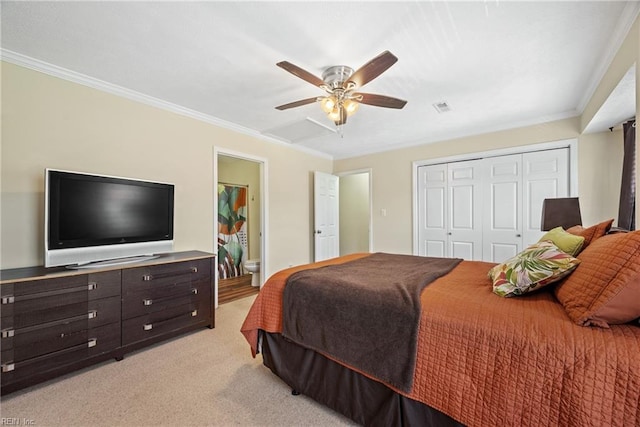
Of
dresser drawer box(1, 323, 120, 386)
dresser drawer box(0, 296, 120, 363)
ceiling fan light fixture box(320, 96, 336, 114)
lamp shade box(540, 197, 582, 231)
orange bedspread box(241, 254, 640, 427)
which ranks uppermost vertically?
ceiling fan light fixture box(320, 96, 336, 114)

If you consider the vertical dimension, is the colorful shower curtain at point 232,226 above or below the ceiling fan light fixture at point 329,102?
below

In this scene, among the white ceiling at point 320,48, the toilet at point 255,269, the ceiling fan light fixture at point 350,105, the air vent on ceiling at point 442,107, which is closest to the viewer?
the white ceiling at point 320,48

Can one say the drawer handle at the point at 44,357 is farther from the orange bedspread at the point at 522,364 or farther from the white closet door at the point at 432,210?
the white closet door at the point at 432,210

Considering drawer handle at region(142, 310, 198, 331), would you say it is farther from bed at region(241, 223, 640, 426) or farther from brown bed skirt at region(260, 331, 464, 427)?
bed at region(241, 223, 640, 426)

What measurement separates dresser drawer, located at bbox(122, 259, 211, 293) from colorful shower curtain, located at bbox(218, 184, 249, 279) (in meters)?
2.30

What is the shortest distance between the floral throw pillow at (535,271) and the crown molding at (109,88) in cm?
336

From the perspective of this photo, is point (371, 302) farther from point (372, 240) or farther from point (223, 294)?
point (372, 240)

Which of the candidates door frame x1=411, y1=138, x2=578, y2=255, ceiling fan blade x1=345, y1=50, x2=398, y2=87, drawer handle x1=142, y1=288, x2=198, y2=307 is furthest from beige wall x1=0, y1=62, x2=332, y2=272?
door frame x1=411, y1=138, x2=578, y2=255

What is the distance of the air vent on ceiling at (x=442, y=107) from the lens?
114 inches

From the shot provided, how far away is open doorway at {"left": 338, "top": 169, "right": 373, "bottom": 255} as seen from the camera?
5.86 meters

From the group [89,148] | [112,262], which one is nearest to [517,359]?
[112,262]

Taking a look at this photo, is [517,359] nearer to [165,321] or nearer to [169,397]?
[169,397]

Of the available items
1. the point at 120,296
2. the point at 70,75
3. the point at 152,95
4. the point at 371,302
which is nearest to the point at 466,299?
the point at 371,302

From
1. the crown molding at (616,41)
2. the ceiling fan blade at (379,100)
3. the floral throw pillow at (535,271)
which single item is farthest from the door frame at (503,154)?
the floral throw pillow at (535,271)
